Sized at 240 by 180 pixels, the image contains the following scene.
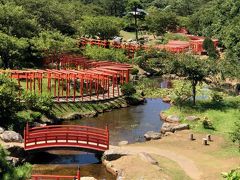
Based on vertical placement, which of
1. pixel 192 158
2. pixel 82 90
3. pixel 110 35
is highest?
pixel 110 35

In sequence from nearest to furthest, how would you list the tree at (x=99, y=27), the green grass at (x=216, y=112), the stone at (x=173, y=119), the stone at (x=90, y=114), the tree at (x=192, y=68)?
1. the green grass at (x=216, y=112)
2. the stone at (x=173, y=119)
3. the tree at (x=192, y=68)
4. the stone at (x=90, y=114)
5. the tree at (x=99, y=27)

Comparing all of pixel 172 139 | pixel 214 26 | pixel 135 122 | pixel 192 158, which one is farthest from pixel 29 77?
pixel 214 26

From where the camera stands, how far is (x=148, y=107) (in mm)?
44812

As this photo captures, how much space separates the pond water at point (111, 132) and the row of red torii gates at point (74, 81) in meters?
2.97

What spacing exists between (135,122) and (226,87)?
51.3 feet

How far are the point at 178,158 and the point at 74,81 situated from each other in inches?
620

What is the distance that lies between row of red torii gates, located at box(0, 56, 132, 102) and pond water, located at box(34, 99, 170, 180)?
297 cm

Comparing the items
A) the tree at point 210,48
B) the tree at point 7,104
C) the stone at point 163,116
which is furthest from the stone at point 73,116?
the tree at point 210,48

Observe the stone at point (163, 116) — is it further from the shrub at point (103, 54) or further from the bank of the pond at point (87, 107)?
the shrub at point (103, 54)

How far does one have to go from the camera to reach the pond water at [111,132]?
2835 cm

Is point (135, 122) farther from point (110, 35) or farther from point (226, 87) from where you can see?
Answer: point (110, 35)

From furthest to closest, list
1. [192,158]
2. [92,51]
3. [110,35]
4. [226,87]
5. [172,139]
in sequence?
[110,35], [92,51], [226,87], [172,139], [192,158]

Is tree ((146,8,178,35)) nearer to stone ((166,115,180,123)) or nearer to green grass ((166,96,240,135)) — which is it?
green grass ((166,96,240,135))

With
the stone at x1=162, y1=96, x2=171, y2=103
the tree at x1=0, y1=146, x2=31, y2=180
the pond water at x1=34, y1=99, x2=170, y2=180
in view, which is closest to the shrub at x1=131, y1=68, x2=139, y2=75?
the pond water at x1=34, y1=99, x2=170, y2=180
